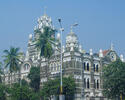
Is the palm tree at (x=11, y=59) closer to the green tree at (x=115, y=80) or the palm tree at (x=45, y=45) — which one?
the palm tree at (x=45, y=45)

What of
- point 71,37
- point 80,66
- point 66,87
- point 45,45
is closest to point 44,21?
point 71,37

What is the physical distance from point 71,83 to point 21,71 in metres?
23.0

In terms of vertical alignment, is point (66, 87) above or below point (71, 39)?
below

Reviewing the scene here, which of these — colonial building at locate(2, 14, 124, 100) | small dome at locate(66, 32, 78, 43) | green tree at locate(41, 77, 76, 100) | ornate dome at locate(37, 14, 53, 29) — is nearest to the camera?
green tree at locate(41, 77, 76, 100)

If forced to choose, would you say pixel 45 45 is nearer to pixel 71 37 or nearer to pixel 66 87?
pixel 66 87

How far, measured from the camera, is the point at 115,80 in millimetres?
47688

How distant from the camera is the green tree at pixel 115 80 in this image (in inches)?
1870

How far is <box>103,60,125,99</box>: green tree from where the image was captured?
47487 millimetres

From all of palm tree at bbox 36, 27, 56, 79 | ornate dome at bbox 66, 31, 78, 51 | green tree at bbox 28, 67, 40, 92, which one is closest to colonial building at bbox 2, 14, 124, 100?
ornate dome at bbox 66, 31, 78, 51

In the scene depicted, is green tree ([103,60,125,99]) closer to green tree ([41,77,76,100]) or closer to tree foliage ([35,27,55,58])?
green tree ([41,77,76,100])

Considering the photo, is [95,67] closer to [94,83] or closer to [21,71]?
[94,83]

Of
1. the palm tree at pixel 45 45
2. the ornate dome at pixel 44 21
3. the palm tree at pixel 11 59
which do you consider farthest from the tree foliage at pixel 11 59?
the ornate dome at pixel 44 21

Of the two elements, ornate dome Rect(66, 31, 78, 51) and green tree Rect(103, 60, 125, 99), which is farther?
ornate dome Rect(66, 31, 78, 51)

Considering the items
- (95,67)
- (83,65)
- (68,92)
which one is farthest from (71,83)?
(95,67)
